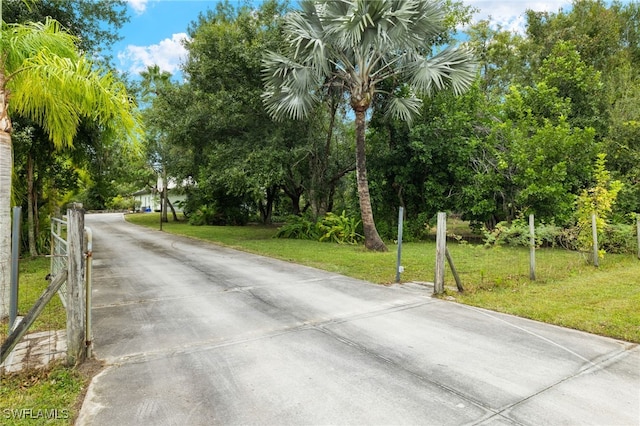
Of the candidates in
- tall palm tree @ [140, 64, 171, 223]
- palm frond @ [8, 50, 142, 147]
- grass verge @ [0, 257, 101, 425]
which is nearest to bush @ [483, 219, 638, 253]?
grass verge @ [0, 257, 101, 425]

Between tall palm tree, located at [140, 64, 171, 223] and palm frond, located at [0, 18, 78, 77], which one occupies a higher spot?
tall palm tree, located at [140, 64, 171, 223]

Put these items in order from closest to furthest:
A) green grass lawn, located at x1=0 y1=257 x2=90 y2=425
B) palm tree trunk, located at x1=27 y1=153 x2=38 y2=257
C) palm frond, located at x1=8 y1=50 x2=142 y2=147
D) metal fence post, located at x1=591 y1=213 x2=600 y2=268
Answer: green grass lawn, located at x1=0 y1=257 x2=90 y2=425 → palm frond, located at x1=8 y1=50 x2=142 y2=147 → metal fence post, located at x1=591 y1=213 x2=600 y2=268 → palm tree trunk, located at x1=27 y1=153 x2=38 y2=257

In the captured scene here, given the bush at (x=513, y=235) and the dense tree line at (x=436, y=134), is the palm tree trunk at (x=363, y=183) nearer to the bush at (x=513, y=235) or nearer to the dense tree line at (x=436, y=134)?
the dense tree line at (x=436, y=134)

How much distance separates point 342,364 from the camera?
11.7 feet

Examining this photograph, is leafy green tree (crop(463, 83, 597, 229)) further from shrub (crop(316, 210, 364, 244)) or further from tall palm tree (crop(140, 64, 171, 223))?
tall palm tree (crop(140, 64, 171, 223))

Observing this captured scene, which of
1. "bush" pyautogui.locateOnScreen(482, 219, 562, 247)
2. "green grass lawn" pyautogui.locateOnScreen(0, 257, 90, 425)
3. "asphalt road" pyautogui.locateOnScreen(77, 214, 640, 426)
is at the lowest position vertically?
"green grass lawn" pyautogui.locateOnScreen(0, 257, 90, 425)

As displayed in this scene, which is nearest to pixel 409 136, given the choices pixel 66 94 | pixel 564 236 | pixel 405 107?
pixel 405 107

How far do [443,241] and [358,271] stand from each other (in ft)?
8.56

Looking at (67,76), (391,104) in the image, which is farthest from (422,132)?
(67,76)

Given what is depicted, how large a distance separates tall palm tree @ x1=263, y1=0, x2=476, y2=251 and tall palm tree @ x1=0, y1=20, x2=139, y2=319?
6222mm

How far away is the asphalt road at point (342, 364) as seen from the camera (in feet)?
9.05

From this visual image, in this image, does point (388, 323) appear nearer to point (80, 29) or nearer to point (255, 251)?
point (255, 251)

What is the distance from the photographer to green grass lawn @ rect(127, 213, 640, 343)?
5000 mm

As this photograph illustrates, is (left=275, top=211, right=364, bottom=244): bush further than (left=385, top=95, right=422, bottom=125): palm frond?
Yes
